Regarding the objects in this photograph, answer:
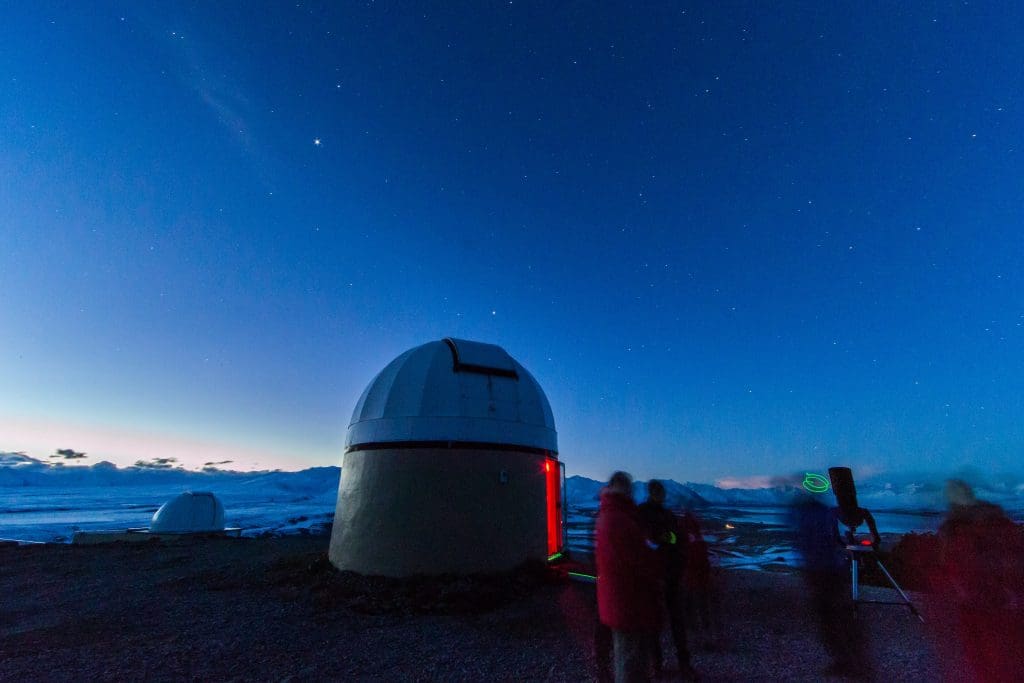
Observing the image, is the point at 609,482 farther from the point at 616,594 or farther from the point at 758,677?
the point at 758,677

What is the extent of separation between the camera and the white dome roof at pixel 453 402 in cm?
1025

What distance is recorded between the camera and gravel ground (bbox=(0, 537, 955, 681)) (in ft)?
18.8

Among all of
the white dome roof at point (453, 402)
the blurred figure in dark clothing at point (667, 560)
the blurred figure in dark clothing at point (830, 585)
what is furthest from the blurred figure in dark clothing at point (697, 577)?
the white dome roof at point (453, 402)

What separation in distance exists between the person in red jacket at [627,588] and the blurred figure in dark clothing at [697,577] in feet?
10.9

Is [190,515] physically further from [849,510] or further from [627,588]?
[849,510]

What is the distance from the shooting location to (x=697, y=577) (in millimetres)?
7055

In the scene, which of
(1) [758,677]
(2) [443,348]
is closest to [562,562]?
(2) [443,348]

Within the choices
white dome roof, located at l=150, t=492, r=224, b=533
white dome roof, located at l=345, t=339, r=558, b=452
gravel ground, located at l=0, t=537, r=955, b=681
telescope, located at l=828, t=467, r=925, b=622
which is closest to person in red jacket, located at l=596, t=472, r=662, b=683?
gravel ground, located at l=0, t=537, r=955, b=681

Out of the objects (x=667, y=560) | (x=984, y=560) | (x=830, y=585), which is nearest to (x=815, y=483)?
(x=830, y=585)

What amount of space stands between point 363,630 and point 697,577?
507cm

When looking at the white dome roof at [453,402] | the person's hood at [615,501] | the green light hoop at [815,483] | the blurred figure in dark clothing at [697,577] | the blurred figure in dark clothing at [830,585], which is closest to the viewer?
the person's hood at [615,501]

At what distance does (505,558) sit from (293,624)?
3.94 meters

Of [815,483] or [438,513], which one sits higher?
[815,483]

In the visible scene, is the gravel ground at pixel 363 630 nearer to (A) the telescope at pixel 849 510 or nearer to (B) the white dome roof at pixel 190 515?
(A) the telescope at pixel 849 510
